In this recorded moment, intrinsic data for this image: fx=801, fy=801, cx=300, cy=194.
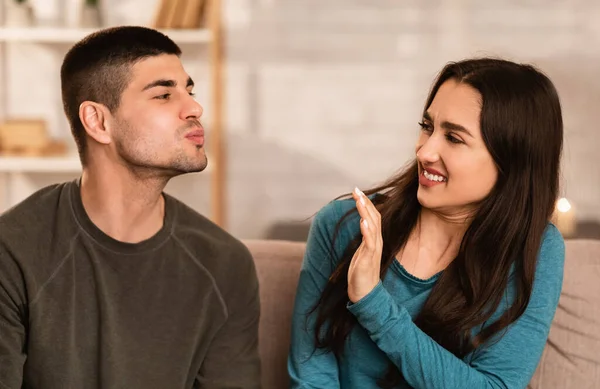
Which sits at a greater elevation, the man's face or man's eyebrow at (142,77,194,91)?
man's eyebrow at (142,77,194,91)

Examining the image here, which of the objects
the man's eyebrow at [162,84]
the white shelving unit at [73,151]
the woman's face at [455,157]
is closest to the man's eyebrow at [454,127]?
the woman's face at [455,157]

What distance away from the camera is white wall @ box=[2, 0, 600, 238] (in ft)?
11.4

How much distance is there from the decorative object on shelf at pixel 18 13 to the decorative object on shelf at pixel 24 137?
42cm

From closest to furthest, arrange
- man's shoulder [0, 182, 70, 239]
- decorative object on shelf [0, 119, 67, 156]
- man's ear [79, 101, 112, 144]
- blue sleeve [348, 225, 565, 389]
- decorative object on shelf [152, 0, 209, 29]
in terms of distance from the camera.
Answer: blue sleeve [348, 225, 565, 389], man's shoulder [0, 182, 70, 239], man's ear [79, 101, 112, 144], decorative object on shelf [152, 0, 209, 29], decorative object on shelf [0, 119, 67, 156]

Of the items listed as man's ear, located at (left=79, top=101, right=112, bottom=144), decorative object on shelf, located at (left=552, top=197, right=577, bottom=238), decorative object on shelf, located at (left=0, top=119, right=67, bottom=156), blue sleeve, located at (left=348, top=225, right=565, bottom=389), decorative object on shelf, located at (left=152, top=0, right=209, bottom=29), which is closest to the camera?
blue sleeve, located at (left=348, top=225, right=565, bottom=389)

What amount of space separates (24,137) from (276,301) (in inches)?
78.3

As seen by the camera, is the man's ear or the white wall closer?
the man's ear

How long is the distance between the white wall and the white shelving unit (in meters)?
Result: 0.06

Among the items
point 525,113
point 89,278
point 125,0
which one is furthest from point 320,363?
point 125,0

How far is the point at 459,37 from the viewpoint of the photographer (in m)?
3.52

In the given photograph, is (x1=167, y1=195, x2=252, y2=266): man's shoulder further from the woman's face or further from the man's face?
the woman's face

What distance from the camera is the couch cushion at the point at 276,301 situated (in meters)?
1.83

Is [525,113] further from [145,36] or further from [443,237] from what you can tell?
[145,36]

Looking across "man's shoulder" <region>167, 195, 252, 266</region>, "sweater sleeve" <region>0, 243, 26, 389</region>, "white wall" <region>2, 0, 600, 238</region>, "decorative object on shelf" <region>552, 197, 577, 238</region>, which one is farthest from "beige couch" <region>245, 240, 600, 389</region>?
"white wall" <region>2, 0, 600, 238</region>
